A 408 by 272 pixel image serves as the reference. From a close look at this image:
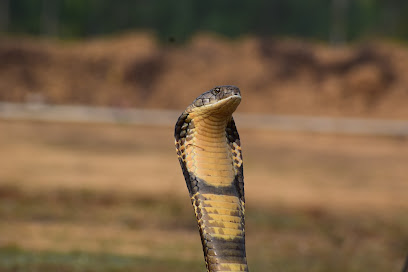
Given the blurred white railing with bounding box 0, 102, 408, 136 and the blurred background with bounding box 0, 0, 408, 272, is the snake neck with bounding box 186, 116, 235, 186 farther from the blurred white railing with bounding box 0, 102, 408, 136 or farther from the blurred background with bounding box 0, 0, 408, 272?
the blurred white railing with bounding box 0, 102, 408, 136

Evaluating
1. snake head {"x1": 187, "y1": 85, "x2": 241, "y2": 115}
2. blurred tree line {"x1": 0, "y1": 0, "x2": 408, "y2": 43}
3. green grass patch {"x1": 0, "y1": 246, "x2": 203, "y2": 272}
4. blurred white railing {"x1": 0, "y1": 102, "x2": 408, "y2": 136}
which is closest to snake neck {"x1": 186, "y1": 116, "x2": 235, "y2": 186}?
snake head {"x1": 187, "y1": 85, "x2": 241, "y2": 115}

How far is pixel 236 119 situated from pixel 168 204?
15080mm

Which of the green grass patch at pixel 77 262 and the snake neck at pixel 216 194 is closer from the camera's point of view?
the snake neck at pixel 216 194

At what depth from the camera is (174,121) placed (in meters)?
25.3

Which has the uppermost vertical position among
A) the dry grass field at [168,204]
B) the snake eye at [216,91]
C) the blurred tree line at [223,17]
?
the blurred tree line at [223,17]

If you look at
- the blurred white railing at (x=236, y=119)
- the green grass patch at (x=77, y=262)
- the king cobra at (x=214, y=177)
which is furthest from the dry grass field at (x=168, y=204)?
the king cobra at (x=214, y=177)

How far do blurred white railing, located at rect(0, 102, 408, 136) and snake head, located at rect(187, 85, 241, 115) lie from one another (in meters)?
20.6

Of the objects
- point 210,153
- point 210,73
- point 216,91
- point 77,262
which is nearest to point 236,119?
point 210,73

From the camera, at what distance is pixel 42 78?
111 feet

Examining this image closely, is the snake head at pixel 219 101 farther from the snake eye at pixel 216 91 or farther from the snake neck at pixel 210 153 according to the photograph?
the snake neck at pixel 210 153

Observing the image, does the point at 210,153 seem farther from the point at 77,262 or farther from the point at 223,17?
the point at 223,17

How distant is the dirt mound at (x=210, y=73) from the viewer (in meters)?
30.8

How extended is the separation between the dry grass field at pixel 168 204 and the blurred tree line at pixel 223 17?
11.9m

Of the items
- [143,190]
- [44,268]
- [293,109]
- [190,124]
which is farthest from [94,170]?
[293,109]
